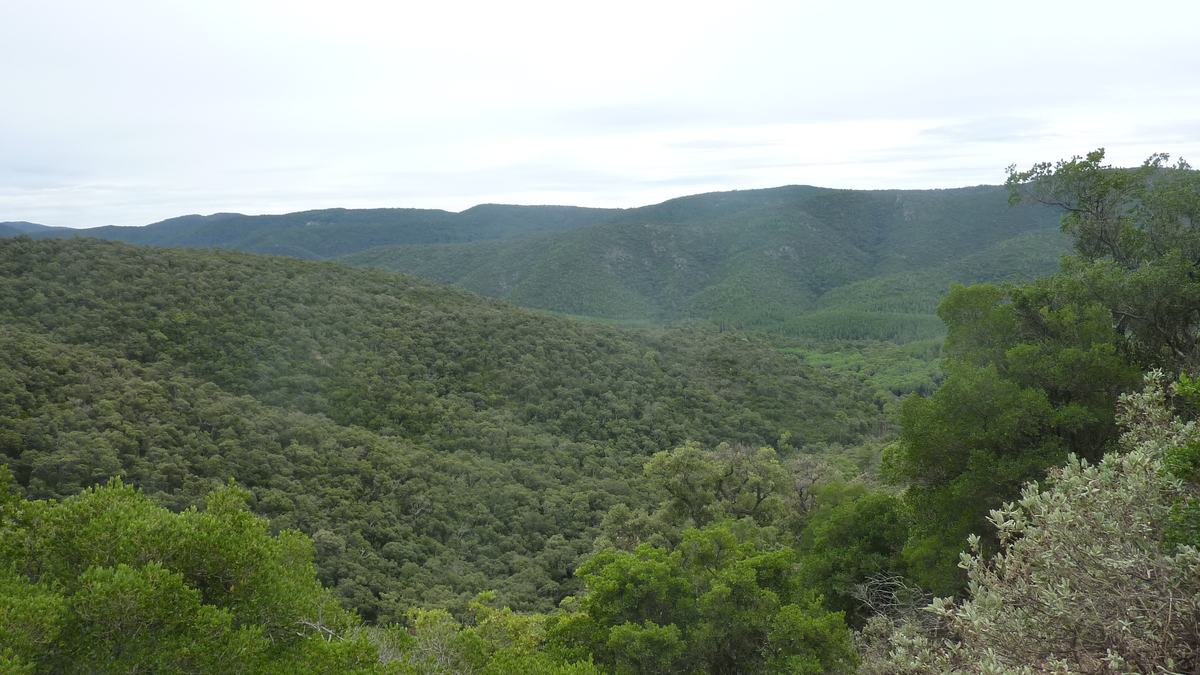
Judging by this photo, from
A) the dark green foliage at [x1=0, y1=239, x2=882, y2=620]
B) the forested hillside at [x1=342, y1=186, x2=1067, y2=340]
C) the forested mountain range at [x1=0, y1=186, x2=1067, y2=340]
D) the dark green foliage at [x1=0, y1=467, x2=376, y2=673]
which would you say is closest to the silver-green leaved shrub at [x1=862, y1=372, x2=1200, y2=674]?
the dark green foliage at [x1=0, y1=467, x2=376, y2=673]

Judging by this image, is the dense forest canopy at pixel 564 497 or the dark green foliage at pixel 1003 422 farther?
the dark green foliage at pixel 1003 422

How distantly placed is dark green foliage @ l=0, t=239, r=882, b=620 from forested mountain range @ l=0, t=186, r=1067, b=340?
234ft

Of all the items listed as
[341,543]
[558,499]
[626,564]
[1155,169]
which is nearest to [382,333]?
[558,499]

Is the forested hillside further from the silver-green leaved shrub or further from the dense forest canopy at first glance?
the silver-green leaved shrub

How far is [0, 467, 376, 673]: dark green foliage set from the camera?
659 centimetres

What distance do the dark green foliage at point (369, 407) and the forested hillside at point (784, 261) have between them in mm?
70448

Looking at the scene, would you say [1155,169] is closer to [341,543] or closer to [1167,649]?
[1167,649]

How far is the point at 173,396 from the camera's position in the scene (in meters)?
36.9

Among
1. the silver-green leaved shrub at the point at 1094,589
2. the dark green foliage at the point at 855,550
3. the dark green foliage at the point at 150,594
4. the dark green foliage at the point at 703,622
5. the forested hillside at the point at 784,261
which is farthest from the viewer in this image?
the forested hillside at the point at 784,261

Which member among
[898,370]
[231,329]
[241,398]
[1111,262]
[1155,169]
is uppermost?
[1155,169]

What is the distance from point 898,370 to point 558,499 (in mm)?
70230

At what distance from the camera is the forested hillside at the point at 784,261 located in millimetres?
133750

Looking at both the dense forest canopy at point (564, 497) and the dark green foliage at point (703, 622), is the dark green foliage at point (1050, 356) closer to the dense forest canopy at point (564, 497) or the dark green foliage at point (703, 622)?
the dense forest canopy at point (564, 497)

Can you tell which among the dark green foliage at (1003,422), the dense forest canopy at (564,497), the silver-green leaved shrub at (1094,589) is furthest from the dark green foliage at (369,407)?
the silver-green leaved shrub at (1094,589)
